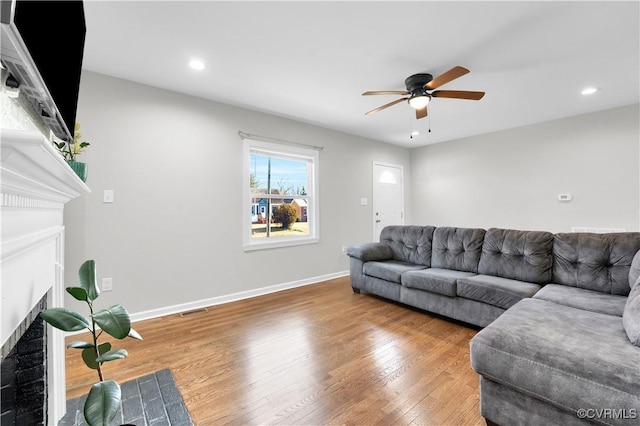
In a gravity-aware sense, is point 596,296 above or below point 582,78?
below

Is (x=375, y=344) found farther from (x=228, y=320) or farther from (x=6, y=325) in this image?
(x=6, y=325)

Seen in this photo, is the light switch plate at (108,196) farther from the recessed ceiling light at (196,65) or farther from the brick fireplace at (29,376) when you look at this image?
the brick fireplace at (29,376)

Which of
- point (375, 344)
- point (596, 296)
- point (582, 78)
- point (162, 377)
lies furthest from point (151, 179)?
point (582, 78)

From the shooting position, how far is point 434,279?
2775 millimetres

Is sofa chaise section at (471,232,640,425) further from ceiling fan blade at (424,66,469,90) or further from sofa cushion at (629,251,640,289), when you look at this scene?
ceiling fan blade at (424,66,469,90)

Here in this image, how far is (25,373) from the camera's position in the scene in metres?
1.15

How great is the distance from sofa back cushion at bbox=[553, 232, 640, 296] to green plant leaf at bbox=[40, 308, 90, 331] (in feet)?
11.0

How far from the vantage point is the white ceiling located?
189 centimetres

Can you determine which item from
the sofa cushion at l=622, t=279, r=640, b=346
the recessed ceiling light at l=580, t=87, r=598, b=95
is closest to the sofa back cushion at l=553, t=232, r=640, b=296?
the sofa cushion at l=622, t=279, r=640, b=346

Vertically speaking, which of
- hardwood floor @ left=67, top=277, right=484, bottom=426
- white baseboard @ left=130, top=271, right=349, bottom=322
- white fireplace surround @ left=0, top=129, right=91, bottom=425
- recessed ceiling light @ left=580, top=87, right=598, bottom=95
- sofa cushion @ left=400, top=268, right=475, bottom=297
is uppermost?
recessed ceiling light @ left=580, top=87, right=598, bottom=95

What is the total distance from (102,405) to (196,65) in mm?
2652

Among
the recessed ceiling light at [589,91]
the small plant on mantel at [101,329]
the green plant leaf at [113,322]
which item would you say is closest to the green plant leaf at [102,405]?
the small plant on mantel at [101,329]

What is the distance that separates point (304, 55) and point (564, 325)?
8.70 ft

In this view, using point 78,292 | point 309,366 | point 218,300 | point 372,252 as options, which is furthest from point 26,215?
point 372,252
